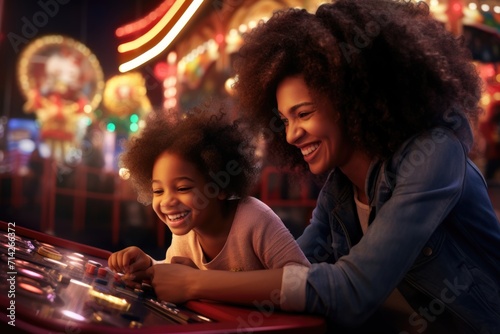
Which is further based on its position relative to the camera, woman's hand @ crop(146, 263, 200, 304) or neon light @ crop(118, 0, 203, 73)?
neon light @ crop(118, 0, 203, 73)

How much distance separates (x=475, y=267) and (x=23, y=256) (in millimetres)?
925

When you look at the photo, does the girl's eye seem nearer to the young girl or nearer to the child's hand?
the young girl


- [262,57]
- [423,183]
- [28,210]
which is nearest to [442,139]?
[423,183]

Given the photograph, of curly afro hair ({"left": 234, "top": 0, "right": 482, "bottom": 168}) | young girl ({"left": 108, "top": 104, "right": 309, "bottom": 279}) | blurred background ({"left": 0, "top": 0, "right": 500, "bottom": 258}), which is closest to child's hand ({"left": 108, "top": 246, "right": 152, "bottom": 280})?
young girl ({"left": 108, "top": 104, "right": 309, "bottom": 279})

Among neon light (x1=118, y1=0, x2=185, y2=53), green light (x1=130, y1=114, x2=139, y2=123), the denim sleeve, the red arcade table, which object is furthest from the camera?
green light (x1=130, y1=114, x2=139, y2=123)

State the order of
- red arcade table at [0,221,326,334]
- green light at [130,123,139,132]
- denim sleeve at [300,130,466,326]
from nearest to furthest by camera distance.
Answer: red arcade table at [0,221,326,334] → denim sleeve at [300,130,466,326] → green light at [130,123,139,132]

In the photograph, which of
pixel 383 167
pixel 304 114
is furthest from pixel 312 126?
pixel 383 167

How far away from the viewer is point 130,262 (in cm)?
120

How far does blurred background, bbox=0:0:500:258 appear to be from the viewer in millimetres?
4371

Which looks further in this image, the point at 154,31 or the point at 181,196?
the point at 154,31

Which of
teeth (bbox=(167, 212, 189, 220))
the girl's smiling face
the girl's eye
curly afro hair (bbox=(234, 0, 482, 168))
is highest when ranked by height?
curly afro hair (bbox=(234, 0, 482, 168))

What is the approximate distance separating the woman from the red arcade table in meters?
0.04

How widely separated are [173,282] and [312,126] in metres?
0.42

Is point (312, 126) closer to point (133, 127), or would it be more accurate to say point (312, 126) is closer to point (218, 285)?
point (218, 285)
